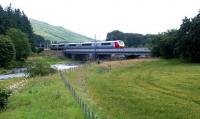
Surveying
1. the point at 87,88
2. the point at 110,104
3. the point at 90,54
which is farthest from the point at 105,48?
the point at 110,104

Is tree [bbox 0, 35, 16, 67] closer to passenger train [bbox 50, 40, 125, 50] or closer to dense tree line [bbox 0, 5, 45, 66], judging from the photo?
dense tree line [bbox 0, 5, 45, 66]

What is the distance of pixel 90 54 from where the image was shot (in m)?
158

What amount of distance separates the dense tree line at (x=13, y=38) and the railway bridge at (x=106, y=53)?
67.8ft

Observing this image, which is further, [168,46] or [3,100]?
[168,46]

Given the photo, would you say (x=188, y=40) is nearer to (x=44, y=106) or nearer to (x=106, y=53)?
(x=44, y=106)

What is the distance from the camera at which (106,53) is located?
479 ft

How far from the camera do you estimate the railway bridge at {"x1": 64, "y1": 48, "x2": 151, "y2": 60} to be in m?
131

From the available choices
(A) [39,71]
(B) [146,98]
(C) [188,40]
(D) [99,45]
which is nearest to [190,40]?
(C) [188,40]

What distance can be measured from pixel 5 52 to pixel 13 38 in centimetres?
1835

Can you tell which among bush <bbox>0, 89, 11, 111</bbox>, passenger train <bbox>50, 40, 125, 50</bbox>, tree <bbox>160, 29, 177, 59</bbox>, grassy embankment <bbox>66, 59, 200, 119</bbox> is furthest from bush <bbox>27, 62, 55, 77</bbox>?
passenger train <bbox>50, 40, 125, 50</bbox>

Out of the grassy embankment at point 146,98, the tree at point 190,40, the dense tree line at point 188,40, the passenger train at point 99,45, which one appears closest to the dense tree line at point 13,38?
the passenger train at point 99,45

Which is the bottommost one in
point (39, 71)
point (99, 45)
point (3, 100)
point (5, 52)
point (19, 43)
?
point (39, 71)

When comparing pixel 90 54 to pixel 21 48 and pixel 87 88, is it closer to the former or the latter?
pixel 21 48

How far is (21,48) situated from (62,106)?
91145 millimetres
